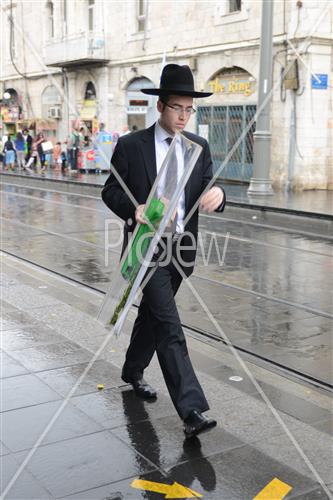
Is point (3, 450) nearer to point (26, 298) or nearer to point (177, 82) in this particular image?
point (177, 82)

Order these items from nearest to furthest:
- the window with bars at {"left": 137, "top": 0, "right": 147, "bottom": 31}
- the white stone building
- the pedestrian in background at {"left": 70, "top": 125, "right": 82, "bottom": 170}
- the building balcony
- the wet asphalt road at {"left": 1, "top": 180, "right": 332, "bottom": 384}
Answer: the wet asphalt road at {"left": 1, "top": 180, "right": 332, "bottom": 384}
the white stone building
the window with bars at {"left": 137, "top": 0, "right": 147, "bottom": 31}
the pedestrian in background at {"left": 70, "top": 125, "right": 82, "bottom": 170}
the building balcony

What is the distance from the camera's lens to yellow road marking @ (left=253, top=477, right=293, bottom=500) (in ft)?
10.1

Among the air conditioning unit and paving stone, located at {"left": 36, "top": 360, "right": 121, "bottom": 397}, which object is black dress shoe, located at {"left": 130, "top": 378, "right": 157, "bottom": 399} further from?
the air conditioning unit

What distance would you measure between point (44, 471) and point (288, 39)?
18.2 meters

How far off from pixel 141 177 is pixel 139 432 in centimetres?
147

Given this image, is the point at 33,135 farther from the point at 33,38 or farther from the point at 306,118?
the point at 306,118

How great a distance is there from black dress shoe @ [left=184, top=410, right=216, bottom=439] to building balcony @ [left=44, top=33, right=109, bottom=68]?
2649cm

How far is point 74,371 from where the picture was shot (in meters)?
4.66

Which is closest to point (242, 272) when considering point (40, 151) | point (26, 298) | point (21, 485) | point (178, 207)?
point (26, 298)

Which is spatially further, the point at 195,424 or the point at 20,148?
the point at 20,148

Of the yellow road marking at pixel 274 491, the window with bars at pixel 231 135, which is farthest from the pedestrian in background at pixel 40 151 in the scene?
the yellow road marking at pixel 274 491

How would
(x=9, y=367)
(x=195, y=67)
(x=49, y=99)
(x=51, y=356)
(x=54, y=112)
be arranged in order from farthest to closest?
(x=49, y=99) → (x=54, y=112) → (x=195, y=67) → (x=51, y=356) → (x=9, y=367)

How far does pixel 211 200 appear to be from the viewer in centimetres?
361

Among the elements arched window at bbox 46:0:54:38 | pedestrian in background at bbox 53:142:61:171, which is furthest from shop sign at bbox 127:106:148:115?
arched window at bbox 46:0:54:38
